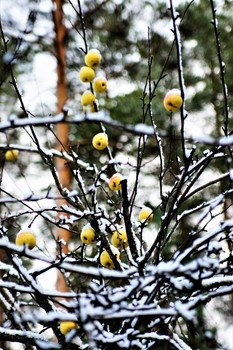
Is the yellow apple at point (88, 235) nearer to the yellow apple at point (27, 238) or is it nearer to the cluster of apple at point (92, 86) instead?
the yellow apple at point (27, 238)

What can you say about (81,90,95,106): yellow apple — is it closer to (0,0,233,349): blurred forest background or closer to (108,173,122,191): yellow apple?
(108,173,122,191): yellow apple

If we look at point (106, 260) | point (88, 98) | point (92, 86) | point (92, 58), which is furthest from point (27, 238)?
point (92, 58)

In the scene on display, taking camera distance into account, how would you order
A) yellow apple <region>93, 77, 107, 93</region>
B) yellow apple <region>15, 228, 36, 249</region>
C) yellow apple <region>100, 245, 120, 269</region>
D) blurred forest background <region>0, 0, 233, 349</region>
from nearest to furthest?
yellow apple <region>15, 228, 36, 249</region> < yellow apple <region>100, 245, 120, 269</region> < yellow apple <region>93, 77, 107, 93</region> < blurred forest background <region>0, 0, 233, 349</region>

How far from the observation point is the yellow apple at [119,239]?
204 centimetres

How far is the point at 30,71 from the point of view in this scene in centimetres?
817

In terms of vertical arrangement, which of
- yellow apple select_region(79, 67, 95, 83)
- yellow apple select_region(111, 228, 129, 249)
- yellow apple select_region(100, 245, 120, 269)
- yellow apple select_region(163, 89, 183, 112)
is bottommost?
yellow apple select_region(100, 245, 120, 269)

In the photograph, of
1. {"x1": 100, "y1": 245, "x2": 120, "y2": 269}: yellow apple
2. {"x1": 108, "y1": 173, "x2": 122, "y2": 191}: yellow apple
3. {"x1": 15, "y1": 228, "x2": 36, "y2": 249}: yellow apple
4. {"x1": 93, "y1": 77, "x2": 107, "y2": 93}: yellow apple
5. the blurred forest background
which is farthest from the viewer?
the blurred forest background

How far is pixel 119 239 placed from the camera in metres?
2.03

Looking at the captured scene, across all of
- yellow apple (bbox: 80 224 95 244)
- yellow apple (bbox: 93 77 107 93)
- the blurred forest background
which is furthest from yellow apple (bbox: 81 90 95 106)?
the blurred forest background

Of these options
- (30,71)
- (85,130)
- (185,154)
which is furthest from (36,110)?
(185,154)

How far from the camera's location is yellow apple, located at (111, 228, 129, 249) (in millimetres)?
2040

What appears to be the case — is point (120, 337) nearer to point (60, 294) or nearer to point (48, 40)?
point (60, 294)

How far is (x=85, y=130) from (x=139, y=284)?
254 inches

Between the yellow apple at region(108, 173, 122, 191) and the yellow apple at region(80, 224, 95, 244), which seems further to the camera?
the yellow apple at region(108, 173, 122, 191)
